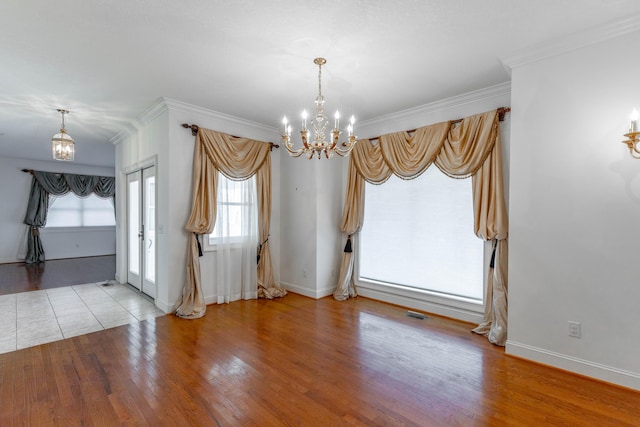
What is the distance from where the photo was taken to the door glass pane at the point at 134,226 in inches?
211

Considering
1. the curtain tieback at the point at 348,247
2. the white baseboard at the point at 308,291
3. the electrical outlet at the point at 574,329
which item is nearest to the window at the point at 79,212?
the white baseboard at the point at 308,291

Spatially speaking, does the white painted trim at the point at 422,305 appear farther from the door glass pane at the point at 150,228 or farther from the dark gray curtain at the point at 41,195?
the dark gray curtain at the point at 41,195

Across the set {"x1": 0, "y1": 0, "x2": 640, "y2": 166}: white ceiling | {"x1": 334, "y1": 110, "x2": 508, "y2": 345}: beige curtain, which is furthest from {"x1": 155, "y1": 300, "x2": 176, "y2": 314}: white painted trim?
{"x1": 334, "y1": 110, "x2": 508, "y2": 345}: beige curtain

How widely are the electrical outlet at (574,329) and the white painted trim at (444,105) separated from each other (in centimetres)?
251

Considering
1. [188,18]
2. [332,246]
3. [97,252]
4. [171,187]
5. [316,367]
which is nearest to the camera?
[188,18]

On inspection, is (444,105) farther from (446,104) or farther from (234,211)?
(234,211)

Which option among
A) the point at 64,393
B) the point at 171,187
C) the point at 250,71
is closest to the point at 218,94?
the point at 250,71

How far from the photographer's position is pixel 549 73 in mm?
2824

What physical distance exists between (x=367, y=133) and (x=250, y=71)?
7.53 ft

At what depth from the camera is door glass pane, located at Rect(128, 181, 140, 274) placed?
535cm

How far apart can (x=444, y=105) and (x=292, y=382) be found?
3.76 m

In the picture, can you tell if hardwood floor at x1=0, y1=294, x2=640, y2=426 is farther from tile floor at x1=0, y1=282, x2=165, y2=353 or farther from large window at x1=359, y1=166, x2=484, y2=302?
large window at x1=359, y1=166, x2=484, y2=302

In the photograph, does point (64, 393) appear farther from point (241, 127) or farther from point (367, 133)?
point (367, 133)

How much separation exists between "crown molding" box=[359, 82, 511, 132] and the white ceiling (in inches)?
4.8
